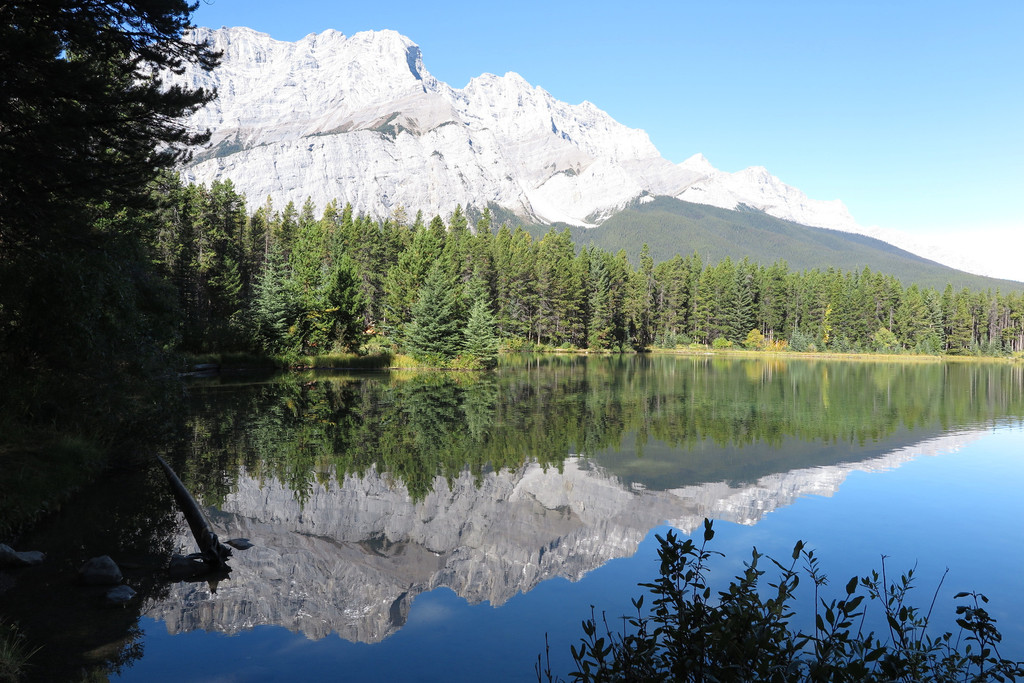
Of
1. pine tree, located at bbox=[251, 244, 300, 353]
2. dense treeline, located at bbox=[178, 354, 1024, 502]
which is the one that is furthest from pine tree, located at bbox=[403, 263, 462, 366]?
pine tree, located at bbox=[251, 244, 300, 353]

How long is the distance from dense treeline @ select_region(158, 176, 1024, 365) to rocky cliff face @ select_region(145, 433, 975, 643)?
36505 millimetres

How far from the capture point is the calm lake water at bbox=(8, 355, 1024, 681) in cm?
870

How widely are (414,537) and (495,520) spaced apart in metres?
2.09

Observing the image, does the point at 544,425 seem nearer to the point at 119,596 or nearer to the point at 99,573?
the point at 99,573

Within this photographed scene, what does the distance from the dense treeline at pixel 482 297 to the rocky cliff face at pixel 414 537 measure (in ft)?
120

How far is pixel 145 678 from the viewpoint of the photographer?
7.49m

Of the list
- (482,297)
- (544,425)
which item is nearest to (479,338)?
(482,297)

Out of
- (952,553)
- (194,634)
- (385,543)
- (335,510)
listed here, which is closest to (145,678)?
(194,634)

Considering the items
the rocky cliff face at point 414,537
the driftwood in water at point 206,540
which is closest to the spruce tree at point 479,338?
the rocky cliff face at point 414,537

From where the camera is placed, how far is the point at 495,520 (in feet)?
46.1

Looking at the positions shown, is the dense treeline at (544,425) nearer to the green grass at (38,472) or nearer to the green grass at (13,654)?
the green grass at (38,472)

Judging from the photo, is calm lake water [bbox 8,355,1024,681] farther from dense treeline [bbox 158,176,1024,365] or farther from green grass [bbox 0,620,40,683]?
dense treeline [bbox 158,176,1024,365]

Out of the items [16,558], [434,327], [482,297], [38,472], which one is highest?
[482,297]

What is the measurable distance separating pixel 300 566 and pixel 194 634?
8.45 feet
